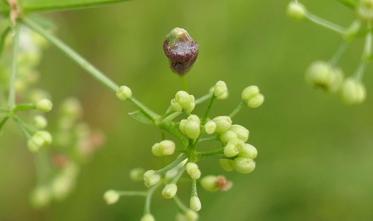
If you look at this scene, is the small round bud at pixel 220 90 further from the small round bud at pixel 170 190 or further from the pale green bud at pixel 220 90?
the small round bud at pixel 170 190

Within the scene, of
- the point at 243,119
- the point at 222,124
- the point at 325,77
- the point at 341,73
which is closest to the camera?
the point at 325,77

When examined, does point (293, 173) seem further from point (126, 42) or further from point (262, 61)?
point (126, 42)

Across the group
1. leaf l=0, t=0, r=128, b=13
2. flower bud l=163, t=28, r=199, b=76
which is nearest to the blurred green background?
leaf l=0, t=0, r=128, b=13

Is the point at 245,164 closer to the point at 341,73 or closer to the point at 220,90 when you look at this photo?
the point at 220,90

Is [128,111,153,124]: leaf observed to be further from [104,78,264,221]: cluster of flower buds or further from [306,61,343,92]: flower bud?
[306,61,343,92]: flower bud

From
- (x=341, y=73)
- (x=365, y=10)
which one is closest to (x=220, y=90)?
(x=341, y=73)

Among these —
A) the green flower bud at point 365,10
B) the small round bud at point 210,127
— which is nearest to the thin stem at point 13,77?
the small round bud at point 210,127

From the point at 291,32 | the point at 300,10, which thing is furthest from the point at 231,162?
the point at 291,32
